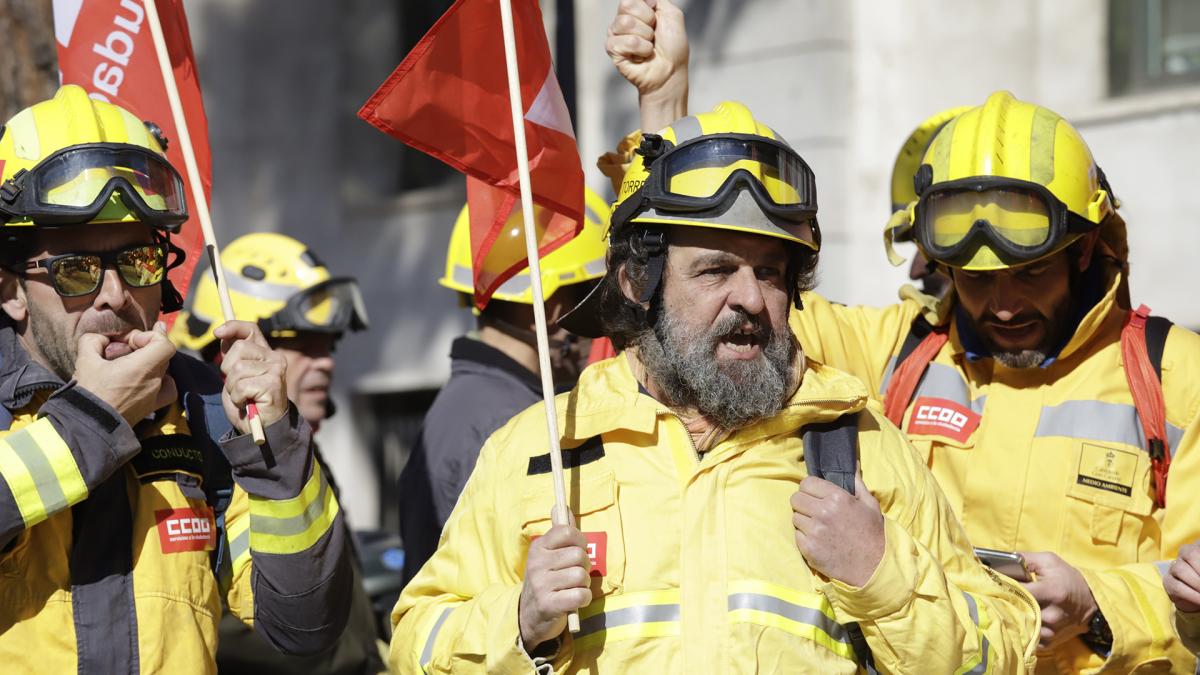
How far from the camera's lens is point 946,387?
424 cm

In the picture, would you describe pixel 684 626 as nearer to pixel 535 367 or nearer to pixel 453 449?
pixel 453 449

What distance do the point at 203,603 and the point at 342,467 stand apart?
25.4 ft

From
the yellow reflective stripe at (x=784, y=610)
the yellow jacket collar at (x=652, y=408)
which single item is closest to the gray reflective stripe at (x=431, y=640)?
the yellow jacket collar at (x=652, y=408)

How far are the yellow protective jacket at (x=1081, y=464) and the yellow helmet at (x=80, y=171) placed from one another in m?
1.73

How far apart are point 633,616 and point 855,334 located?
154 centimetres

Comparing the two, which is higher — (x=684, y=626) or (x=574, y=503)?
(x=574, y=503)

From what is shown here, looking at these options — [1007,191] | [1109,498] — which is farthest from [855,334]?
[1109,498]

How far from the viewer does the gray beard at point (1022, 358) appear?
4.15 meters

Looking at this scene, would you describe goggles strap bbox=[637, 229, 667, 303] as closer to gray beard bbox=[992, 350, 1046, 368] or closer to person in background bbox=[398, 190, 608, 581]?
person in background bbox=[398, 190, 608, 581]

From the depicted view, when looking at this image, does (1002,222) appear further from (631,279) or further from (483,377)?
(483,377)

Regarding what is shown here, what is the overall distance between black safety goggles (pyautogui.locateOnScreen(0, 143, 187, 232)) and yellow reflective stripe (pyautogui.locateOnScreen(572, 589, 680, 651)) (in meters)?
1.40

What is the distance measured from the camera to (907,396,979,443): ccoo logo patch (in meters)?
4.16

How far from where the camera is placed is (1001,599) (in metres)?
3.30

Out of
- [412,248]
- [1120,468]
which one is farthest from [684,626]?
[412,248]
